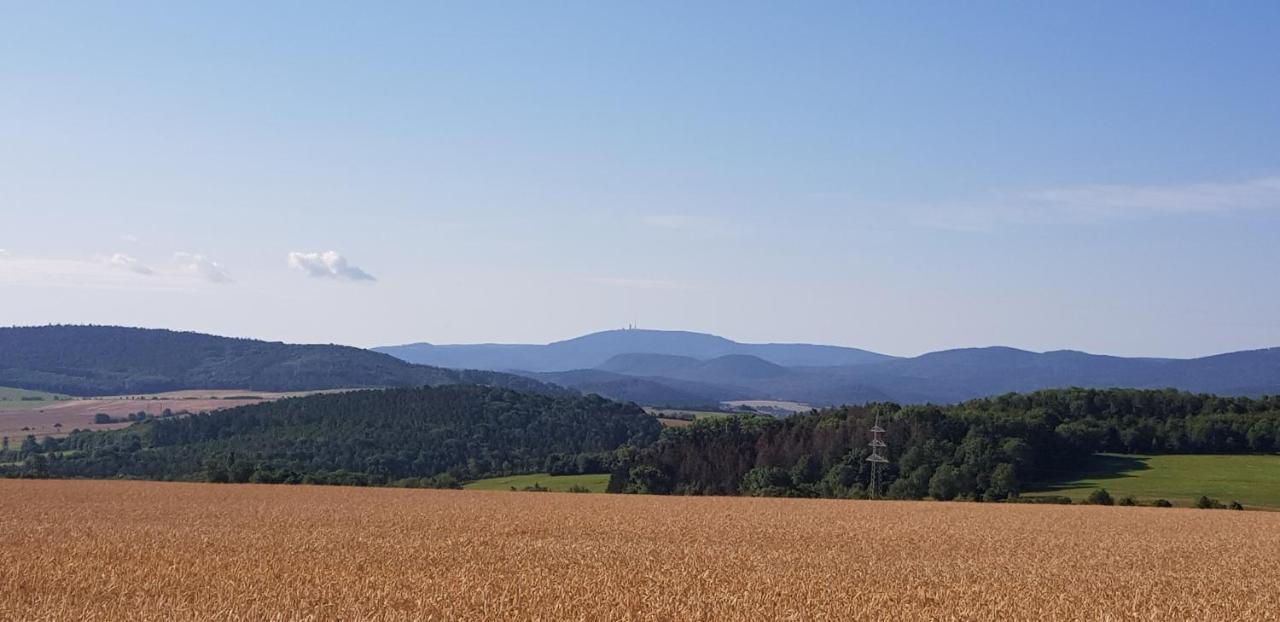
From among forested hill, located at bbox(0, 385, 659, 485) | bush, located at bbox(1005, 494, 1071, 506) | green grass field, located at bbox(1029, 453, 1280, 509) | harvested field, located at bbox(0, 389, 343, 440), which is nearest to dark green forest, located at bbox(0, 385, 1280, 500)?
forested hill, located at bbox(0, 385, 659, 485)

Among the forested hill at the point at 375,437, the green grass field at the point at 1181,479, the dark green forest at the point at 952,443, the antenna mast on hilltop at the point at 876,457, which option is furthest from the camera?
the forested hill at the point at 375,437

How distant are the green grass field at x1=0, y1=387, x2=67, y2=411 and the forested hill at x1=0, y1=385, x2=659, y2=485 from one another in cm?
5642

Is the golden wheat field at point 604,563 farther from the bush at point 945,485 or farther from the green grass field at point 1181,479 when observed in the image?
the bush at point 945,485

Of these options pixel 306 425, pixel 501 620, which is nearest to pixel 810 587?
pixel 501 620

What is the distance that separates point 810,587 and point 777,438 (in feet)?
215

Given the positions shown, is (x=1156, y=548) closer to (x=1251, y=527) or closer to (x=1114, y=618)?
(x=1251, y=527)

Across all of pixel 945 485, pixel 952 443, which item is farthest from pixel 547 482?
pixel 952 443

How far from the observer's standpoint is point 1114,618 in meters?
15.1

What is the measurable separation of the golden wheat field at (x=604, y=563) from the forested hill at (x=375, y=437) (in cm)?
5299

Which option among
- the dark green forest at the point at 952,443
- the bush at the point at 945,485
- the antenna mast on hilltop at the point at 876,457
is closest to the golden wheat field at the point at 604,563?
the antenna mast on hilltop at the point at 876,457

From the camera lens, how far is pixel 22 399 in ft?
594

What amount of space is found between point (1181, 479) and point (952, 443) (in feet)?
44.9

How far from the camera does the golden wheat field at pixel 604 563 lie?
15117mm

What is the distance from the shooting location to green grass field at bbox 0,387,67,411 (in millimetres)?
167500
